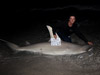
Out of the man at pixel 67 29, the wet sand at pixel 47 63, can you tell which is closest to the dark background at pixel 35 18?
the man at pixel 67 29

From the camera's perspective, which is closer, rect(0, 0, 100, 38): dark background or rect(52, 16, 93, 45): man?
rect(52, 16, 93, 45): man

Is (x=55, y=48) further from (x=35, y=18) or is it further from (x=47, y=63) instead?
(x=35, y=18)

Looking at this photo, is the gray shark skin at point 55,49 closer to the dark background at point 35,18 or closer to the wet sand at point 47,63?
the wet sand at point 47,63

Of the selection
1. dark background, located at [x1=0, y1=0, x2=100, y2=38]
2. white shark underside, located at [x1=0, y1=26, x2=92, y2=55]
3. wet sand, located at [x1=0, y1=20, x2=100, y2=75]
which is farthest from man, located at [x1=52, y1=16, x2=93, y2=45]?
dark background, located at [x1=0, y1=0, x2=100, y2=38]

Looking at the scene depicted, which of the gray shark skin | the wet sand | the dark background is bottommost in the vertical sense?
the wet sand

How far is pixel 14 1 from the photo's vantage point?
83.8ft

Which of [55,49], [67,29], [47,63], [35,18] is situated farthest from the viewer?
[35,18]

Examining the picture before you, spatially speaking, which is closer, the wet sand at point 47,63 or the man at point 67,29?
the wet sand at point 47,63

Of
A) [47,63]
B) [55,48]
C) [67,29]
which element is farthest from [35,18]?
[47,63]

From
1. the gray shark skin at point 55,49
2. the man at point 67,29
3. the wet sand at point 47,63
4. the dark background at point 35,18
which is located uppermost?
the dark background at point 35,18

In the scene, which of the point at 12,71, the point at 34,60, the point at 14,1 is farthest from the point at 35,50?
the point at 14,1

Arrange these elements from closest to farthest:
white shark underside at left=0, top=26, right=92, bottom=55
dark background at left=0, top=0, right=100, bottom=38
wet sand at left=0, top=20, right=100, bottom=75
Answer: wet sand at left=0, top=20, right=100, bottom=75, white shark underside at left=0, top=26, right=92, bottom=55, dark background at left=0, top=0, right=100, bottom=38

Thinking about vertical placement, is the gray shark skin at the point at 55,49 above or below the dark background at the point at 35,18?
below

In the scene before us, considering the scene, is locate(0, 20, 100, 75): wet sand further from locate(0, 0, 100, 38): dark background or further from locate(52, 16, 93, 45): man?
locate(0, 0, 100, 38): dark background
